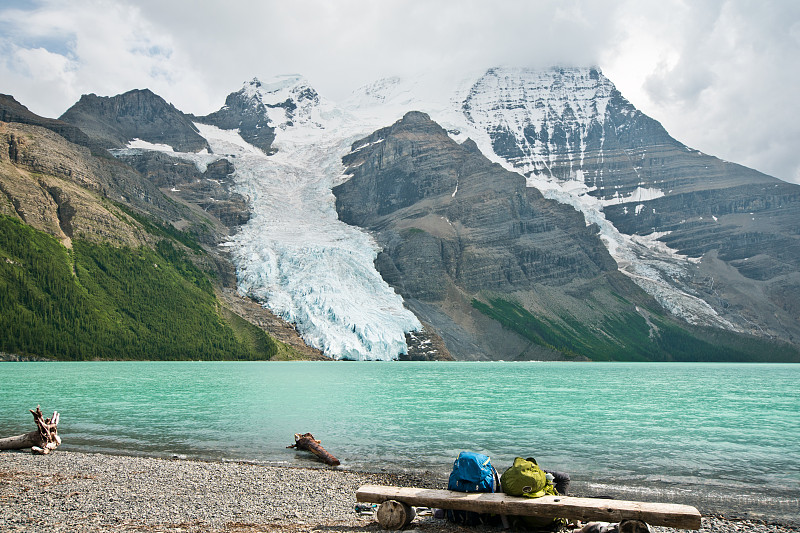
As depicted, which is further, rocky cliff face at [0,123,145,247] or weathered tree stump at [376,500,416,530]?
rocky cliff face at [0,123,145,247]

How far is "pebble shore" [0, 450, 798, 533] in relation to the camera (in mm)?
13164

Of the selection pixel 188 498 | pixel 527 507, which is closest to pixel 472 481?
pixel 527 507

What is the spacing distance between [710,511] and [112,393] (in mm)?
47985

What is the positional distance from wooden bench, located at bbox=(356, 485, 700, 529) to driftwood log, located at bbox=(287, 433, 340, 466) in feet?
30.2

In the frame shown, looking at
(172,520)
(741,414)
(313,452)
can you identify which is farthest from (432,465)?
(741,414)

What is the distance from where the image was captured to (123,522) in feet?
43.3

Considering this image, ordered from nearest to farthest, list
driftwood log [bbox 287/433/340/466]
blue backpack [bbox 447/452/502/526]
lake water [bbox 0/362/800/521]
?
1. blue backpack [bbox 447/452/502/526]
2. lake water [bbox 0/362/800/521]
3. driftwood log [bbox 287/433/340/466]

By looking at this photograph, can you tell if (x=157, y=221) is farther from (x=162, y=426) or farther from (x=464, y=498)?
(x=464, y=498)

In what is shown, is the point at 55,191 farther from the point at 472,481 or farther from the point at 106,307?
the point at 472,481

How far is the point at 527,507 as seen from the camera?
1215 centimetres

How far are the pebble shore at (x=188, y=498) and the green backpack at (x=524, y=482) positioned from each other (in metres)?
1.23

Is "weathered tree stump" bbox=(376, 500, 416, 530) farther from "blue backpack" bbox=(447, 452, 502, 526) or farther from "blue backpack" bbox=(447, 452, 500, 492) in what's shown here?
"blue backpack" bbox=(447, 452, 500, 492)

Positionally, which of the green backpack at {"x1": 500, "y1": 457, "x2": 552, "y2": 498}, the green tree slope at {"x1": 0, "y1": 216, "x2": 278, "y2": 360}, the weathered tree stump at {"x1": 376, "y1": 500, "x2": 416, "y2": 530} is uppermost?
the green tree slope at {"x1": 0, "y1": 216, "x2": 278, "y2": 360}

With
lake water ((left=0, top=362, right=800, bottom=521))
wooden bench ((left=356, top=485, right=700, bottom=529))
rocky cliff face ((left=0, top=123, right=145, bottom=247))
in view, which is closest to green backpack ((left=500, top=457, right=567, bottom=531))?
wooden bench ((left=356, top=485, right=700, bottom=529))
